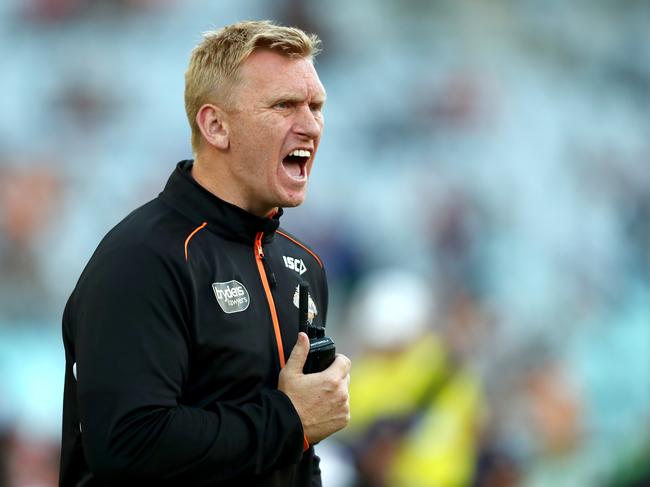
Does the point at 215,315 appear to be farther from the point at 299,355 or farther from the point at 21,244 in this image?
the point at 21,244

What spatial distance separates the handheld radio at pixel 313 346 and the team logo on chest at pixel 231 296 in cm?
11

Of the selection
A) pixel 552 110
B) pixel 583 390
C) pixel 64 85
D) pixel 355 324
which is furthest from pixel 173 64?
pixel 583 390

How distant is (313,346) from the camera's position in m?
1.92

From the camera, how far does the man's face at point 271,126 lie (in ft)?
6.39

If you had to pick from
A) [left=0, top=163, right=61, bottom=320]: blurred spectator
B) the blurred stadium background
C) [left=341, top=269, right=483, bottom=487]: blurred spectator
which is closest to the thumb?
the blurred stadium background

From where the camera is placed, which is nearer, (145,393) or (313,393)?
(145,393)

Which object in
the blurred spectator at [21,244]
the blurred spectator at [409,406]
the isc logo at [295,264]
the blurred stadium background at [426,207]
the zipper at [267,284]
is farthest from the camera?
the blurred spectator at [21,244]

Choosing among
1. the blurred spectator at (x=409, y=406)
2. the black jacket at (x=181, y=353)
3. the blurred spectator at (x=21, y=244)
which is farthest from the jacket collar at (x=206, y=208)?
the blurred spectator at (x=21, y=244)

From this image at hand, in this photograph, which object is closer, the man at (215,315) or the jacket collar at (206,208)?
the man at (215,315)

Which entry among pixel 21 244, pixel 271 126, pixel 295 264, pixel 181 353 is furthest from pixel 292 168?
pixel 21 244

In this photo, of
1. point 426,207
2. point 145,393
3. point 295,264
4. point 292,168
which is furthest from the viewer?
point 426,207

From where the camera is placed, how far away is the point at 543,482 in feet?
19.2

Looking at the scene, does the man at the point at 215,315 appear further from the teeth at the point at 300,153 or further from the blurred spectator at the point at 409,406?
the blurred spectator at the point at 409,406

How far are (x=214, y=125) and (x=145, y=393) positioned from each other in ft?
1.90
